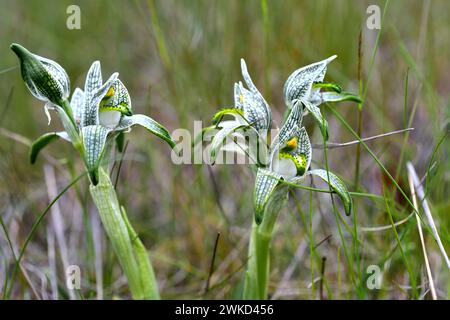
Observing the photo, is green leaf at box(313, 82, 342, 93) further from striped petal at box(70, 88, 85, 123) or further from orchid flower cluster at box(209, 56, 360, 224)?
striped petal at box(70, 88, 85, 123)

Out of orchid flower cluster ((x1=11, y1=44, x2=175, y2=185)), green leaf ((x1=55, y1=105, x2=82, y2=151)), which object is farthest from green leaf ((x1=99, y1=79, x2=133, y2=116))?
green leaf ((x1=55, y1=105, x2=82, y2=151))

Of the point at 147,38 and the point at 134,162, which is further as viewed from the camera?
the point at 147,38

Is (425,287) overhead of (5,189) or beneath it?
beneath

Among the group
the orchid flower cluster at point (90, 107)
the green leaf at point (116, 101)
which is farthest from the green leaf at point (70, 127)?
the green leaf at point (116, 101)
